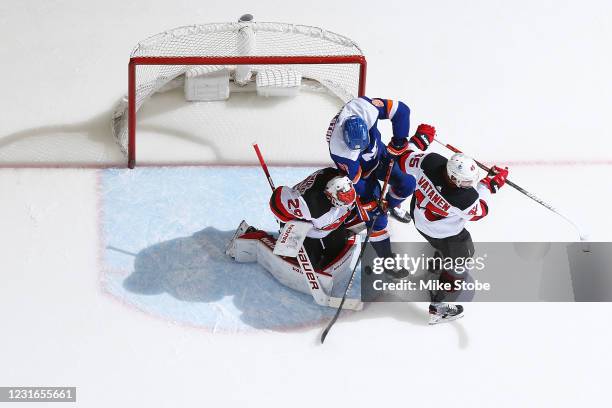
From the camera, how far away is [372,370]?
211 inches

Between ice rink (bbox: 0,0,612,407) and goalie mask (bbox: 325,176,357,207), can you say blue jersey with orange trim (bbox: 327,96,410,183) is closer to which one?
goalie mask (bbox: 325,176,357,207)

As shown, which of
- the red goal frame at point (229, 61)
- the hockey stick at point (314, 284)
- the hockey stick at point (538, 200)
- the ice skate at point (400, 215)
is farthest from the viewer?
the ice skate at point (400, 215)

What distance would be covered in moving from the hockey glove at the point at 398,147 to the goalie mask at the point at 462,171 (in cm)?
41

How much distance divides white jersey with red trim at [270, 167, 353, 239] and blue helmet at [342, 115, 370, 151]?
0.72 feet

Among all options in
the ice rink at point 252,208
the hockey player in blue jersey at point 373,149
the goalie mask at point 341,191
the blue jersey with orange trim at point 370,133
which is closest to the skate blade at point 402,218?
the ice rink at point 252,208

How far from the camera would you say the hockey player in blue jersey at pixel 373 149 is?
5.33 metres

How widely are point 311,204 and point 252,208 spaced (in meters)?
0.90

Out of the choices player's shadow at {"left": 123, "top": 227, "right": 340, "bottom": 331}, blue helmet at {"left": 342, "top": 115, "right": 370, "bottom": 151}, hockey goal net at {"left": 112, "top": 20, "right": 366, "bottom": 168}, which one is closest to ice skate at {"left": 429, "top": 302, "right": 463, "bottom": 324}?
player's shadow at {"left": 123, "top": 227, "right": 340, "bottom": 331}

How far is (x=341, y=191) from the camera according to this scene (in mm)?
5211

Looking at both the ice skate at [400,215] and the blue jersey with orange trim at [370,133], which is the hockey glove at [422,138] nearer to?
the blue jersey with orange trim at [370,133]

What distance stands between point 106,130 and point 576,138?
110 inches

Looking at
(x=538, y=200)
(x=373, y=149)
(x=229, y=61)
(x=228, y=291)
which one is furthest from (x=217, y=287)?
(x=538, y=200)

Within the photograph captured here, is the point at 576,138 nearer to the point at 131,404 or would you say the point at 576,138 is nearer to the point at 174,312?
the point at 174,312

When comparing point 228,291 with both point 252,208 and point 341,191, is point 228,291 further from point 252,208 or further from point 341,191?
point 341,191
